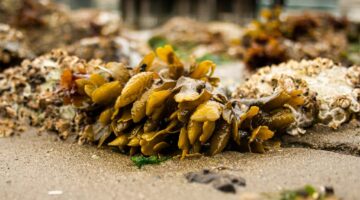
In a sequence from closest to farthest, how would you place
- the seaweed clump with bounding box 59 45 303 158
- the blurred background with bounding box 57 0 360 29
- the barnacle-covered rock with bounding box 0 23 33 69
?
the seaweed clump with bounding box 59 45 303 158 < the barnacle-covered rock with bounding box 0 23 33 69 < the blurred background with bounding box 57 0 360 29

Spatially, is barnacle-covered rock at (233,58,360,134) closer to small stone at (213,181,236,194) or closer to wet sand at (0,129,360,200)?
wet sand at (0,129,360,200)

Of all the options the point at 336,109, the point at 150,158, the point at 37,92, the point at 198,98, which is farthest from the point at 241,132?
the point at 37,92

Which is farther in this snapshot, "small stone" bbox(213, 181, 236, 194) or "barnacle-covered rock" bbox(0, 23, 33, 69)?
"barnacle-covered rock" bbox(0, 23, 33, 69)

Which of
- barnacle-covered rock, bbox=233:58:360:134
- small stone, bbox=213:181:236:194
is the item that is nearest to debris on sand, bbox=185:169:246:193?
small stone, bbox=213:181:236:194

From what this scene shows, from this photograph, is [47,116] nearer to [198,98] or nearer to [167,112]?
A: [167,112]

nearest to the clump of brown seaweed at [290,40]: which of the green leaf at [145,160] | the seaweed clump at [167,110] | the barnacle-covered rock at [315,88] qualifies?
the barnacle-covered rock at [315,88]
